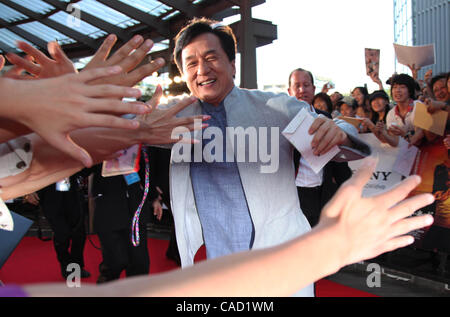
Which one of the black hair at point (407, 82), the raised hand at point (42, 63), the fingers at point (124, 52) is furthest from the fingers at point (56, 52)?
the black hair at point (407, 82)

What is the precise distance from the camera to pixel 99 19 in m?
12.3

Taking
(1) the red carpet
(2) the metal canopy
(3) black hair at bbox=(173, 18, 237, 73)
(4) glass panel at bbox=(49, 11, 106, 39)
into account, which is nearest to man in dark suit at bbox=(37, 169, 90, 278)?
(1) the red carpet

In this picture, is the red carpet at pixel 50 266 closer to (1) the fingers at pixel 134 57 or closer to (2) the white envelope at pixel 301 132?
(2) the white envelope at pixel 301 132

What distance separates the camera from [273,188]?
1.76 meters

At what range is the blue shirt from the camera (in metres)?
1.77

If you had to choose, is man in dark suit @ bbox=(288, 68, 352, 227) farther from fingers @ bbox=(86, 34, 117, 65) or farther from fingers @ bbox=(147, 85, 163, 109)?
fingers @ bbox=(86, 34, 117, 65)

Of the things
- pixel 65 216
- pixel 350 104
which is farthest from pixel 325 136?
pixel 350 104

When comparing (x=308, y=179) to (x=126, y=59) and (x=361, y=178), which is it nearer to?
(x=126, y=59)

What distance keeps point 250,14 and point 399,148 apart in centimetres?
476

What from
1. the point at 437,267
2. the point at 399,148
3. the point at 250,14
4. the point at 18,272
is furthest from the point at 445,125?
the point at 250,14

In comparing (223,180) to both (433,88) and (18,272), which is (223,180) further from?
(18,272)

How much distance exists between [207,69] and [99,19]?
11.4 metres

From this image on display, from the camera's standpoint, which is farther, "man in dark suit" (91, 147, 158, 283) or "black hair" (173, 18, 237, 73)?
"man in dark suit" (91, 147, 158, 283)

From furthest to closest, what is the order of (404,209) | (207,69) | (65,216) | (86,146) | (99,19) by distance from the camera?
(99,19) < (65,216) < (207,69) < (86,146) < (404,209)
